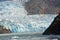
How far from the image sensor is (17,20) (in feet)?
13.5

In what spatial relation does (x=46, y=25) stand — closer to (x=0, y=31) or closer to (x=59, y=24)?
(x=59, y=24)

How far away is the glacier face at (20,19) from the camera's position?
409 cm

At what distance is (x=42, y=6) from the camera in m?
4.22

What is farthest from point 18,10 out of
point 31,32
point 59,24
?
point 59,24

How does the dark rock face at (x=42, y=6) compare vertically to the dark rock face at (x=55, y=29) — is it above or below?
above

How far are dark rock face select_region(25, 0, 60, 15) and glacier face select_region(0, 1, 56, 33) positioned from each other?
7 centimetres

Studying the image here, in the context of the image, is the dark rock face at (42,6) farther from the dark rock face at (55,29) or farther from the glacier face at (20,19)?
the dark rock face at (55,29)

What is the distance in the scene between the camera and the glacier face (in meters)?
4.09

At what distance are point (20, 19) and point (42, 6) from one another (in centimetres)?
44

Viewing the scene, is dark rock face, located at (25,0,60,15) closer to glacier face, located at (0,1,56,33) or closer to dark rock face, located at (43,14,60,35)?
glacier face, located at (0,1,56,33)

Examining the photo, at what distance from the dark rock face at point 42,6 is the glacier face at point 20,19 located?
7 cm

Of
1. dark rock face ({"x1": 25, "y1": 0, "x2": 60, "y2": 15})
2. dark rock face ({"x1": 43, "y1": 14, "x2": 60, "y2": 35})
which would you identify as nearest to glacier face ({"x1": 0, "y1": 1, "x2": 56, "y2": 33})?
dark rock face ({"x1": 25, "y1": 0, "x2": 60, "y2": 15})

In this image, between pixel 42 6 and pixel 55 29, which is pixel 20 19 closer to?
pixel 42 6

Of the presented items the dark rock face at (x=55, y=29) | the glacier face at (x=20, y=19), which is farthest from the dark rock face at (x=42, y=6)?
the dark rock face at (x=55, y=29)
